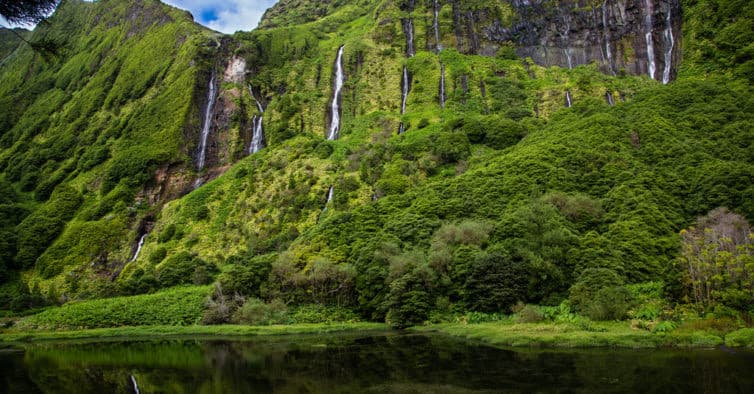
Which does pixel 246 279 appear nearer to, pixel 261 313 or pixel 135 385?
pixel 261 313

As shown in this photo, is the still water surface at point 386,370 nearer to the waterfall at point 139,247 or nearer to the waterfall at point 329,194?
the waterfall at point 329,194

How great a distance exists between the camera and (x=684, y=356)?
2516cm

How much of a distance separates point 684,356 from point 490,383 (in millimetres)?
10963

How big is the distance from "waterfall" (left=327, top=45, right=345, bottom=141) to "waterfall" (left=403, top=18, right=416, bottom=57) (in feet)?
51.9

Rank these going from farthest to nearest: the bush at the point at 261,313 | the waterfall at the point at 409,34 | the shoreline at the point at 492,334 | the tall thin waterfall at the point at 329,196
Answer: the waterfall at the point at 409,34, the tall thin waterfall at the point at 329,196, the bush at the point at 261,313, the shoreline at the point at 492,334

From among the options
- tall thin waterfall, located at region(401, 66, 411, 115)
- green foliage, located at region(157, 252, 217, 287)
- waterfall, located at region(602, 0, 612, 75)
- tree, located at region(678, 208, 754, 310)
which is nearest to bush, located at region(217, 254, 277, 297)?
green foliage, located at region(157, 252, 217, 287)

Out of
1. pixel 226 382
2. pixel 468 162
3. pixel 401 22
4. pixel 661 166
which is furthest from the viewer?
pixel 401 22

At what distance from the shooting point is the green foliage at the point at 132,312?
5847 centimetres

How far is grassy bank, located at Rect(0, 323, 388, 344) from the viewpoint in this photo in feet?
156

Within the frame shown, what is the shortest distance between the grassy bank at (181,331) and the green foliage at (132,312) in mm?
2132

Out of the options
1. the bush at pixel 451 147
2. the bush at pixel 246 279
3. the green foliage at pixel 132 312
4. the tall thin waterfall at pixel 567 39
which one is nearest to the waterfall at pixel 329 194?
the bush at pixel 451 147

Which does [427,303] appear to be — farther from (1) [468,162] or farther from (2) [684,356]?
(1) [468,162]

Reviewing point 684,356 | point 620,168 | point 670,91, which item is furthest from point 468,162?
point 684,356

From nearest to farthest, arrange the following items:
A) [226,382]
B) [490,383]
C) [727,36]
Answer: [490,383] < [226,382] < [727,36]
